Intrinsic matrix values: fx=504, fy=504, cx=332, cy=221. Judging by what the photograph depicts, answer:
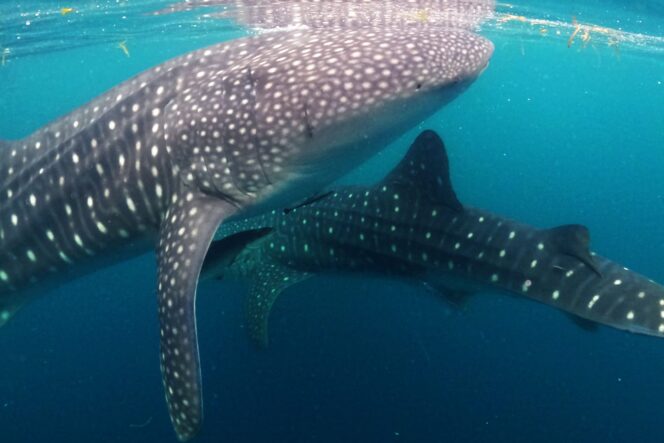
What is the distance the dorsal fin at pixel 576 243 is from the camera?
4.78 metres

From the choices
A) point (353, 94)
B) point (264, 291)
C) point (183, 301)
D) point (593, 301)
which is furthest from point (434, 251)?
point (183, 301)

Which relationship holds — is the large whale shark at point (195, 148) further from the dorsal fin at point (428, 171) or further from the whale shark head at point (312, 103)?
the dorsal fin at point (428, 171)

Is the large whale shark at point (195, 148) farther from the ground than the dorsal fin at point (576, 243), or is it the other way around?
the large whale shark at point (195, 148)

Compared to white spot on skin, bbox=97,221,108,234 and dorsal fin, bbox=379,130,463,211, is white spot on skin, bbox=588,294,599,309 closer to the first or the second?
dorsal fin, bbox=379,130,463,211

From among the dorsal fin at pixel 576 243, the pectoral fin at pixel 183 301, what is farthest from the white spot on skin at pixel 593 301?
the pectoral fin at pixel 183 301

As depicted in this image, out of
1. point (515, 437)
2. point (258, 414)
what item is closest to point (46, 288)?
point (258, 414)

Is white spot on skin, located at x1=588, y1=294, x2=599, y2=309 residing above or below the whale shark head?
below

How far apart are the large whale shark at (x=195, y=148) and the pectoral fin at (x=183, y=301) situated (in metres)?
0.01

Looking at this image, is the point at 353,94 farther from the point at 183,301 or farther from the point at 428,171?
the point at 428,171

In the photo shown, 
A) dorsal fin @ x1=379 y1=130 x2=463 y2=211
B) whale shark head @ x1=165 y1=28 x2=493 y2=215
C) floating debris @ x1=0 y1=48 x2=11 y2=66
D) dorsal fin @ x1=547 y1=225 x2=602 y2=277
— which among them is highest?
whale shark head @ x1=165 y1=28 x2=493 y2=215

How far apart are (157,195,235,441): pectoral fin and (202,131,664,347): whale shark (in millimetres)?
805

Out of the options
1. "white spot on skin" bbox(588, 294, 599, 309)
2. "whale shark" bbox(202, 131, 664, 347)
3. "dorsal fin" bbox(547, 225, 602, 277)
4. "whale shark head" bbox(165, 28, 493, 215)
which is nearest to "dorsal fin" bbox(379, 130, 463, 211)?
"whale shark" bbox(202, 131, 664, 347)

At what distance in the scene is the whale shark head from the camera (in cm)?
344

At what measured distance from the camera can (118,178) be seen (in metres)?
4.36
